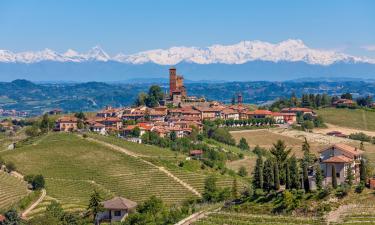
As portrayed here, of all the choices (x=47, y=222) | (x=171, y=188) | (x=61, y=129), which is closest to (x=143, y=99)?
(x=61, y=129)

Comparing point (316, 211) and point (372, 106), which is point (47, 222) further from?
point (372, 106)

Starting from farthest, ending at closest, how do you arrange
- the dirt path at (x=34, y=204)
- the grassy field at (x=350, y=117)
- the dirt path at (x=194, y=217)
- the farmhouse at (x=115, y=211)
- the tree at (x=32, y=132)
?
the grassy field at (x=350, y=117)
the tree at (x=32, y=132)
the dirt path at (x=34, y=204)
the farmhouse at (x=115, y=211)
the dirt path at (x=194, y=217)

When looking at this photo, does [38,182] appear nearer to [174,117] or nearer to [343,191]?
[343,191]

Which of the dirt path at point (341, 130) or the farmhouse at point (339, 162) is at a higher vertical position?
the farmhouse at point (339, 162)

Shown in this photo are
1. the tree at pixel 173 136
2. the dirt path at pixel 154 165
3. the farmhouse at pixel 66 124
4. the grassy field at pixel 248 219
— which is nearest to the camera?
the grassy field at pixel 248 219

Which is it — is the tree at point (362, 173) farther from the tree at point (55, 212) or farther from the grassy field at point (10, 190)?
the grassy field at point (10, 190)

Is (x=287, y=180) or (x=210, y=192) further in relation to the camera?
(x=210, y=192)

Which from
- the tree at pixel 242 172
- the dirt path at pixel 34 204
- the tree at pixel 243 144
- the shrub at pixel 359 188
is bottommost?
the dirt path at pixel 34 204

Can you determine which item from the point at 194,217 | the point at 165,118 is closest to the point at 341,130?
the point at 165,118

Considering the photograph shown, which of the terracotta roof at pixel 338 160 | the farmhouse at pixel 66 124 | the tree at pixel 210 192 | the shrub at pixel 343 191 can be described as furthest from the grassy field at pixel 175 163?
the shrub at pixel 343 191
